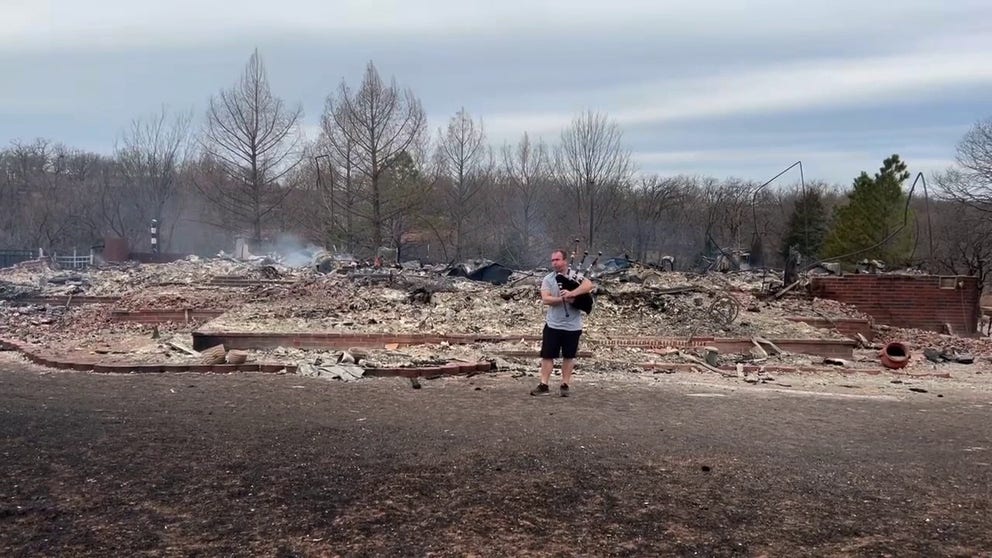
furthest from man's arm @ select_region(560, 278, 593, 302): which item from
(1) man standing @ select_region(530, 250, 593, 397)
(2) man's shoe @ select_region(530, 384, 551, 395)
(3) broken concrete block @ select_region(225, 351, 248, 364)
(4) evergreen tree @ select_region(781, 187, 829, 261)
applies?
(4) evergreen tree @ select_region(781, 187, 829, 261)

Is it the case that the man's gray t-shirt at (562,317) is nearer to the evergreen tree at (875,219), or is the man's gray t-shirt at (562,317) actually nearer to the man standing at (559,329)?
the man standing at (559,329)

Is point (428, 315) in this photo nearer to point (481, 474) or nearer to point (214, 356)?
point (214, 356)

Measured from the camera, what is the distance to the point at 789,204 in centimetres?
4016

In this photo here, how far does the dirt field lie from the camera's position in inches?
146

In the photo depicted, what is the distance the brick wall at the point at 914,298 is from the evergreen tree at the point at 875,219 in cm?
1360

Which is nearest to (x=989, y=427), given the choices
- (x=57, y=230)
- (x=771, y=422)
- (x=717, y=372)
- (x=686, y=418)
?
(x=771, y=422)

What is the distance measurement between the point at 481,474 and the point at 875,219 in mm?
29008

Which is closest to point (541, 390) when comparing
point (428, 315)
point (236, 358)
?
point (236, 358)

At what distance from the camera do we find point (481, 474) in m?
4.76

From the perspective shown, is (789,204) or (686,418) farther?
(789,204)

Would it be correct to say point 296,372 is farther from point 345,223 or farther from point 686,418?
point 345,223

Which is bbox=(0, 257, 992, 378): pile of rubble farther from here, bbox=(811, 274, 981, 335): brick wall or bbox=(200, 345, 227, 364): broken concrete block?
bbox=(811, 274, 981, 335): brick wall

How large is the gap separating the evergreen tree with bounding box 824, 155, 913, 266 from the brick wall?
13604mm

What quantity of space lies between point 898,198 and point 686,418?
27.2m
